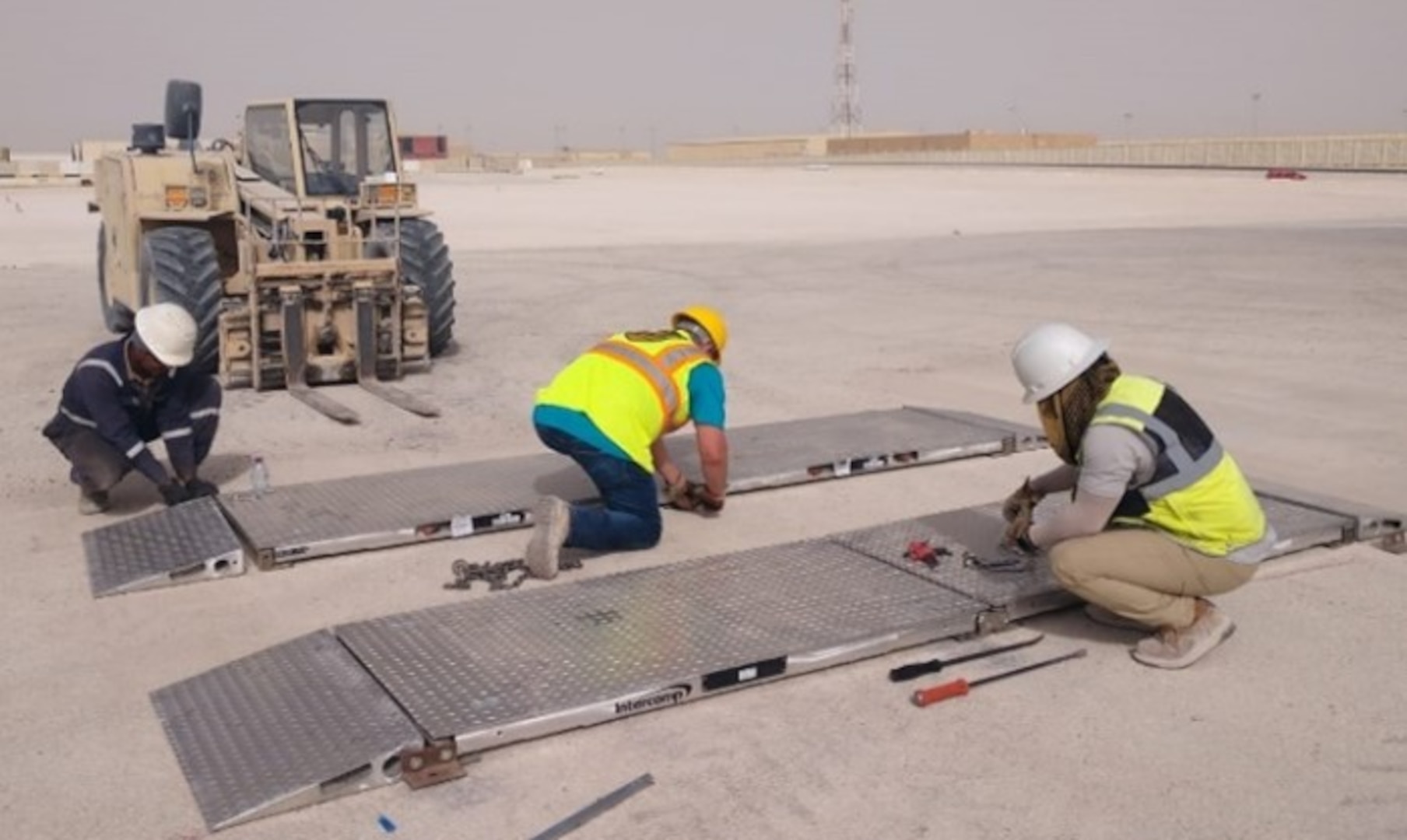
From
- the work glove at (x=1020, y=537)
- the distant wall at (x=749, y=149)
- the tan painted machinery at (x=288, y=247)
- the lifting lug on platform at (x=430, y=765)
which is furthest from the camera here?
the distant wall at (x=749, y=149)

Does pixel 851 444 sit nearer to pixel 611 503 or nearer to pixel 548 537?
pixel 611 503

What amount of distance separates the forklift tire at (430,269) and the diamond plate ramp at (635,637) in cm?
609

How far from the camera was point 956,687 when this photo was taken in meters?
4.71

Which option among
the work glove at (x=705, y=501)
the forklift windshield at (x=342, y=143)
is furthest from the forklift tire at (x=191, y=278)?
the work glove at (x=705, y=501)

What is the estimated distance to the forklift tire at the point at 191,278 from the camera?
10.1 metres

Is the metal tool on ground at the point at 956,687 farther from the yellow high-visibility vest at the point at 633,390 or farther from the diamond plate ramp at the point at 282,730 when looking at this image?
the yellow high-visibility vest at the point at 633,390

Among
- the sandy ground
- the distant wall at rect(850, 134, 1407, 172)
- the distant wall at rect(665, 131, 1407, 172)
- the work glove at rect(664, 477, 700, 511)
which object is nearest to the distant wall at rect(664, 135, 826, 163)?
the distant wall at rect(665, 131, 1407, 172)

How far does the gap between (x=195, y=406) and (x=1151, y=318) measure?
1016 cm

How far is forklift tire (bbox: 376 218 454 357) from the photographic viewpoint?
11227mm

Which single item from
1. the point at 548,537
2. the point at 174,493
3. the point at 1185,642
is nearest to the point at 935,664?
the point at 1185,642

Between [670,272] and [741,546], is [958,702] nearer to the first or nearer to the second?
[741,546]

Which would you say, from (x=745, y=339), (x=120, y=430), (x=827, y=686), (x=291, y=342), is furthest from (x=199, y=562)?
(x=745, y=339)

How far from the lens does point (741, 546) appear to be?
6.46 metres

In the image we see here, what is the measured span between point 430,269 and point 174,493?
463 cm
